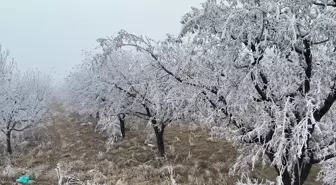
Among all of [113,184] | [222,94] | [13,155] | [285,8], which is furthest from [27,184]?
[285,8]

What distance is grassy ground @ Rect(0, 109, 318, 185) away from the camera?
483 inches

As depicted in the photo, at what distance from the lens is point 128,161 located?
15.1 meters

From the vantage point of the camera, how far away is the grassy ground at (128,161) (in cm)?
1226

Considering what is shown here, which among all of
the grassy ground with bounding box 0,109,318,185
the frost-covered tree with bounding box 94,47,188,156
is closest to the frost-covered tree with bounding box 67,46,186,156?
the frost-covered tree with bounding box 94,47,188,156

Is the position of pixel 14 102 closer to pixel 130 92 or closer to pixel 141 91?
pixel 130 92

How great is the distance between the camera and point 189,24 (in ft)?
20.2

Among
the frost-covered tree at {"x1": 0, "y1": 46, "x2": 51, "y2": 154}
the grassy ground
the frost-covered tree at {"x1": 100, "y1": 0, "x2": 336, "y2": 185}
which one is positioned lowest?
the grassy ground

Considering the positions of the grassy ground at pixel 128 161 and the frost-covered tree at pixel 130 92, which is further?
the grassy ground at pixel 128 161

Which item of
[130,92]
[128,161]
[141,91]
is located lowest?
[128,161]

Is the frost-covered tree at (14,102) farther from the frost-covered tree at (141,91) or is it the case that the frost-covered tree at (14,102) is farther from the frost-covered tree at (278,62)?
the frost-covered tree at (278,62)

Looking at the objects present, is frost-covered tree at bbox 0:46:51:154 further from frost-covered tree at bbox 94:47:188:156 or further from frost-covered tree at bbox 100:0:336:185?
frost-covered tree at bbox 100:0:336:185

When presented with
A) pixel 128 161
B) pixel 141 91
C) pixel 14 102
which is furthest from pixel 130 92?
pixel 14 102

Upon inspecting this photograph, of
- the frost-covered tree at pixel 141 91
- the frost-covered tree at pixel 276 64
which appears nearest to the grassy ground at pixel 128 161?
the frost-covered tree at pixel 141 91

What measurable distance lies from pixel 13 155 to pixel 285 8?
16756 mm
